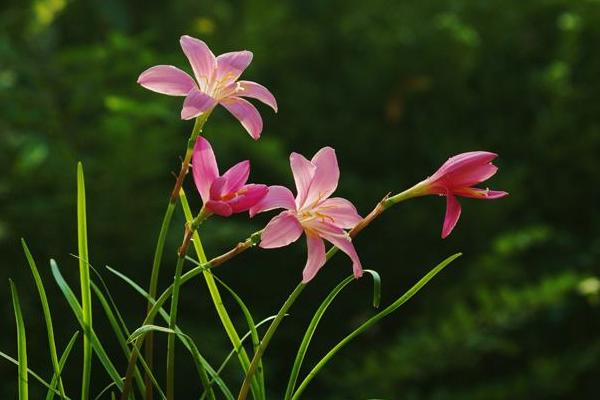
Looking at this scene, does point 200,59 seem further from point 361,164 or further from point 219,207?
point 361,164

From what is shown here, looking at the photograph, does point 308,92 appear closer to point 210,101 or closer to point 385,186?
point 385,186

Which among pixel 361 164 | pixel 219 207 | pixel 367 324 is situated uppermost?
pixel 219 207

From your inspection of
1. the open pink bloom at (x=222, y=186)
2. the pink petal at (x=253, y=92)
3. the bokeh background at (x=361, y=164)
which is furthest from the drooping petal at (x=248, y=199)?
the bokeh background at (x=361, y=164)

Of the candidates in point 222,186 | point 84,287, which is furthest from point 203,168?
point 84,287

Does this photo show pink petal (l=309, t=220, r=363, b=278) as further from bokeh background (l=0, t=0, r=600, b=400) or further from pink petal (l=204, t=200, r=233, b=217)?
bokeh background (l=0, t=0, r=600, b=400)

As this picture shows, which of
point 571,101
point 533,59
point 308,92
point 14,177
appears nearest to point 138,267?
point 14,177

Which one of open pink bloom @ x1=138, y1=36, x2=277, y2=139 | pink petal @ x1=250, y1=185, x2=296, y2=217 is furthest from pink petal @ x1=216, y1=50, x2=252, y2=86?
pink petal @ x1=250, y1=185, x2=296, y2=217

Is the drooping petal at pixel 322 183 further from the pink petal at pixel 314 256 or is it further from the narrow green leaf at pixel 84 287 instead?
the narrow green leaf at pixel 84 287
